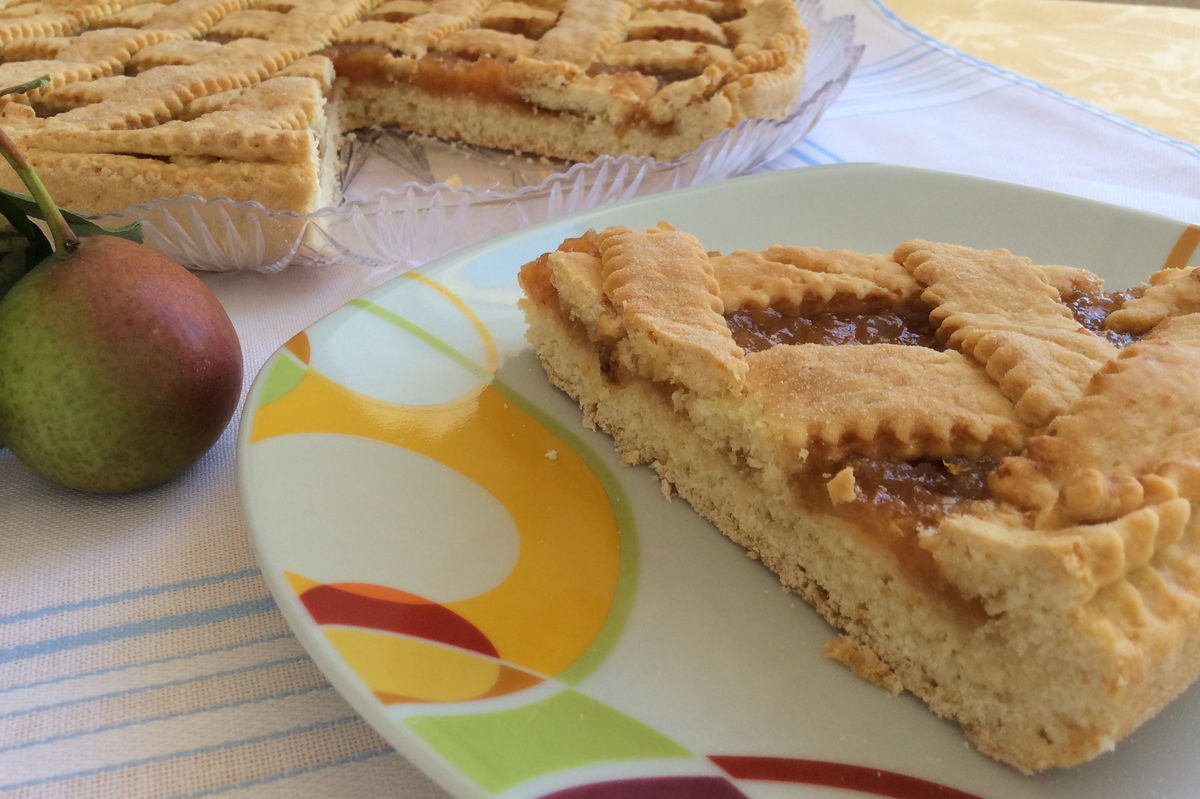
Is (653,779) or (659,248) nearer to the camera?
(653,779)

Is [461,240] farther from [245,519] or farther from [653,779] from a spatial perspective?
[653,779]

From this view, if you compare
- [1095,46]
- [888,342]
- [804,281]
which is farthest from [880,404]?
[1095,46]

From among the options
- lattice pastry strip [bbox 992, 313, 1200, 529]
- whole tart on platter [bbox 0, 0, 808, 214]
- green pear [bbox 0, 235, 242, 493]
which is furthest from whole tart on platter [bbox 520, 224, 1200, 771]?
whole tart on platter [bbox 0, 0, 808, 214]

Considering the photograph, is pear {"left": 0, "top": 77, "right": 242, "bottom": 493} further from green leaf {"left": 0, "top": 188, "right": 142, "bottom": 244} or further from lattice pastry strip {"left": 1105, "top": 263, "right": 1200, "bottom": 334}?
lattice pastry strip {"left": 1105, "top": 263, "right": 1200, "bottom": 334}

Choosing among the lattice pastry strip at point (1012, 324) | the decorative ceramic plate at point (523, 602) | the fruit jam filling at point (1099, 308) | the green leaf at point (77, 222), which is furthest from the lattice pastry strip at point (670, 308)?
the green leaf at point (77, 222)

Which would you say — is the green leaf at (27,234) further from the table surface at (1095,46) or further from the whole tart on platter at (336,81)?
the table surface at (1095,46)

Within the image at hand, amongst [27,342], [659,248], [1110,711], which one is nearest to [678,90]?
[659,248]

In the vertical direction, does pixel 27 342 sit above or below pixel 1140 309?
below
